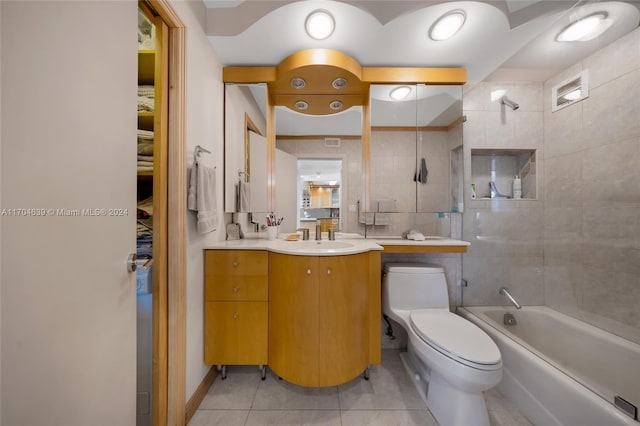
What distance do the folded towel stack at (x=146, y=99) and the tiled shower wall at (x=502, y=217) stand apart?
2133 millimetres

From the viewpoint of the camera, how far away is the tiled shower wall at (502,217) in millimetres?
1579

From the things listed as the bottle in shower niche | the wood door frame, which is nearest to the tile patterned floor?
the wood door frame

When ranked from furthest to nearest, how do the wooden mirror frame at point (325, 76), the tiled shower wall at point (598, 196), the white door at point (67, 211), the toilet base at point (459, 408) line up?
the wooden mirror frame at point (325, 76) → the tiled shower wall at point (598, 196) → the toilet base at point (459, 408) → the white door at point (67, 211)

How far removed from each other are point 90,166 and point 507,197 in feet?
7.84

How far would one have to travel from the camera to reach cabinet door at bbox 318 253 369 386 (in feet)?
3.89

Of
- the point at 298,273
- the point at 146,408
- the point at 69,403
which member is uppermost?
the point at 298,273

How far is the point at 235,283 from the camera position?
1.31 meters

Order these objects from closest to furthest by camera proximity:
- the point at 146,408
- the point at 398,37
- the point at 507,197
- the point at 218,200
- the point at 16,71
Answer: the point at 16,71 → the point at 146,408 → the point at 398,37 → the point at 218,200 → the point at 507,197

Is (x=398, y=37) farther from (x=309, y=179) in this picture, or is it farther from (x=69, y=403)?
(x=69, y=403)

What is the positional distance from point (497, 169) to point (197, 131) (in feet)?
7.21

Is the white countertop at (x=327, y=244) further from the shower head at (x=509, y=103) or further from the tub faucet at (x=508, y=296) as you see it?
the shower head at (x=509, y=103)

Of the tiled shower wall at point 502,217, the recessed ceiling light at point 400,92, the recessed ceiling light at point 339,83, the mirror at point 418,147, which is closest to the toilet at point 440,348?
the tiled shower wall at point 502,217

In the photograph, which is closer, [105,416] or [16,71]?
[16,71]

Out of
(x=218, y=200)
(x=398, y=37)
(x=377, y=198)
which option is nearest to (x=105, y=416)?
(x=218, y=200)
